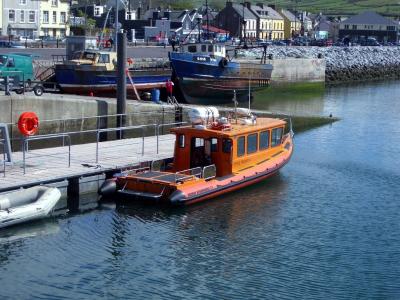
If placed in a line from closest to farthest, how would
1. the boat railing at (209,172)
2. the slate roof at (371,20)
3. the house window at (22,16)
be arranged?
the boat railing at (209,172) < the house window at (22,16) < the slate roof at (371,20)

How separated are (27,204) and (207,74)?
25477 millimetres

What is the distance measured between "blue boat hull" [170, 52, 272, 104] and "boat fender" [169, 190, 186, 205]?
22.5 metres

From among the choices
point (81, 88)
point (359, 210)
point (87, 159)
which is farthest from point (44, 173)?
point (81, 88)

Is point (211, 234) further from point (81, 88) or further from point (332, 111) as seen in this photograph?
point (332, 111)

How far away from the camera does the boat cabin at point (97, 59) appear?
39109mm

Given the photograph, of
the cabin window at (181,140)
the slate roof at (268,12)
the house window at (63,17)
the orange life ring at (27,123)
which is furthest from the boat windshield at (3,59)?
the slate roof at (268,12)

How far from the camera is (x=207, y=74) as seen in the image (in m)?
43.9

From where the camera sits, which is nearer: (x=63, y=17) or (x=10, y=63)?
(x=10, y=63)

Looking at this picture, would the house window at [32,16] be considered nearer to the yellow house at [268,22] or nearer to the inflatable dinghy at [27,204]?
the yellow house at [268,22]

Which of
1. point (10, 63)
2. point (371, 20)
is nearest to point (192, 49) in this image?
point (10, 63)

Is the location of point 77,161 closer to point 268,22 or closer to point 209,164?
point 209,164

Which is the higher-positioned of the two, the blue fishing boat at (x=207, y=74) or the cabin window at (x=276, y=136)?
the blue fishing boat at (x=207, y=74)

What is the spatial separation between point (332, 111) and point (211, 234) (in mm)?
28801

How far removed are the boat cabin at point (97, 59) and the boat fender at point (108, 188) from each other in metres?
17.6
